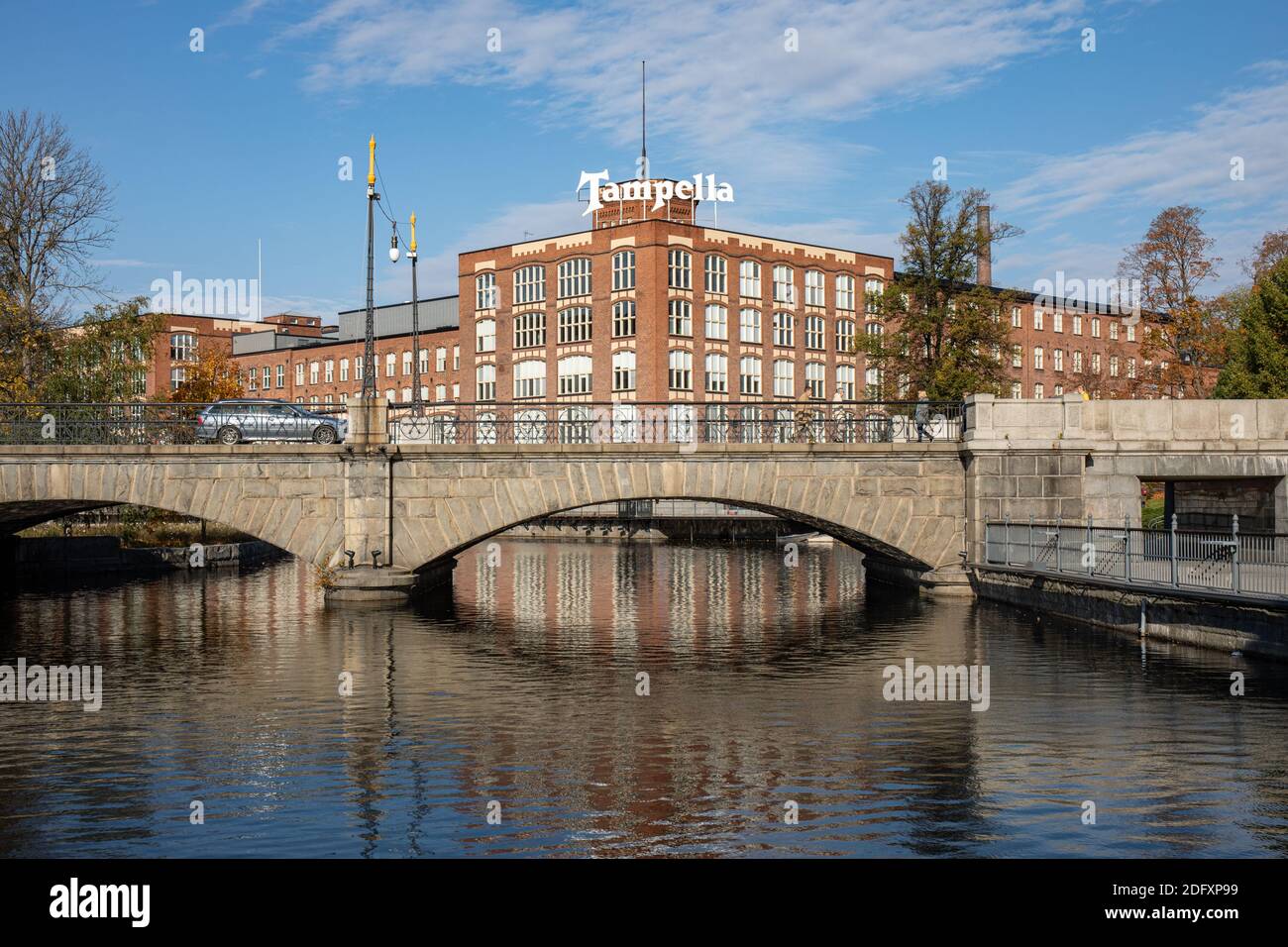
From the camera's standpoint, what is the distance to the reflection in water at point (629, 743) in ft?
38.5

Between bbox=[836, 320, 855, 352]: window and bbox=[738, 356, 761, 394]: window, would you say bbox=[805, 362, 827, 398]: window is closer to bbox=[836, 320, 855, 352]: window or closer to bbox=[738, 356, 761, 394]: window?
bbox=[836, 320, 855, 352]: window

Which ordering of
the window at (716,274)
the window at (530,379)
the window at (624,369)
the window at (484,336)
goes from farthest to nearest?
1. the window at (484,336)
2. the window at (530,379)
3. the window at (716,274)
4. the window at (624,369)

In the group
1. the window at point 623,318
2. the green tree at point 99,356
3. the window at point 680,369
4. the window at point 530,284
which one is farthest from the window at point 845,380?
the green tree at point 99,356

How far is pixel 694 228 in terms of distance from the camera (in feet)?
262

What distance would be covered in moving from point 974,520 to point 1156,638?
9081 mm

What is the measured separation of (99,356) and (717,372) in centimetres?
4113

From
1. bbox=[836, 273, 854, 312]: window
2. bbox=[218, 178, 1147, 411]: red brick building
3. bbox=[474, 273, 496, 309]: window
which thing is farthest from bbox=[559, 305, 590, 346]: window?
bbox=[836, 273, 854, 312]: window

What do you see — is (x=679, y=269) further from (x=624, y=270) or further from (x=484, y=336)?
(x=484, y=336)

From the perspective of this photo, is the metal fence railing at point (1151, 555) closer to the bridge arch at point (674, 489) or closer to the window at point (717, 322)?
the bridge arch at point (674, 489)

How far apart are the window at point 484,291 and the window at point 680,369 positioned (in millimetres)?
16275

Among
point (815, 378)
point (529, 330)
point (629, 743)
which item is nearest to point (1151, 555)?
point (629, 743)

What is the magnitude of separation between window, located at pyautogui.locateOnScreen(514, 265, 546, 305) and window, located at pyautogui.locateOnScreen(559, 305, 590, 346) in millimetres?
2615

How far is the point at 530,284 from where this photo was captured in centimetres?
8588
